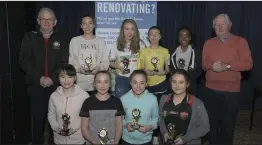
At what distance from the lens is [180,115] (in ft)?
10.9

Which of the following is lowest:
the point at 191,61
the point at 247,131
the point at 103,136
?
the point at 247,131

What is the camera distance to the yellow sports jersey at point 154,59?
4.21 m

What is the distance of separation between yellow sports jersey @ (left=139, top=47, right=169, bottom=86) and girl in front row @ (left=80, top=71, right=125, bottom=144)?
2.99 ft

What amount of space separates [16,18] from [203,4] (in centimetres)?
398

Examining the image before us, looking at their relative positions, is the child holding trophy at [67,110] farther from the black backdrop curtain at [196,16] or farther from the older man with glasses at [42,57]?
the black backdrop curtain at [196,16]

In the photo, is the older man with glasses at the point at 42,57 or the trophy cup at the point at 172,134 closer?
the trophy cup at the point at 172,134

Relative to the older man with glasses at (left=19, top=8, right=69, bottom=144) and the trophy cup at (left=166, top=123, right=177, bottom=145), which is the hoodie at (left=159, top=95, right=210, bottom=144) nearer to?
the trophy cup at (left=166, top=123, right=177, bottom=145)

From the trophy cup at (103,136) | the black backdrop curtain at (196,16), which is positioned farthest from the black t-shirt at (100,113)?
the black backdrop curtain at (196,16)

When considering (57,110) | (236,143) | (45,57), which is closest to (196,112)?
(57,110)

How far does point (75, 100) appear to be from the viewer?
11.5 ft

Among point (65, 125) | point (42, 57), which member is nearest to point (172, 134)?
point (65, 125)

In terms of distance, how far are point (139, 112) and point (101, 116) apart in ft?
1.33

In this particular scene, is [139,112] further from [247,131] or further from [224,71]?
[247,131]

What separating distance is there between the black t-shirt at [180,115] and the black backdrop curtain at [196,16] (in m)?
3.53
